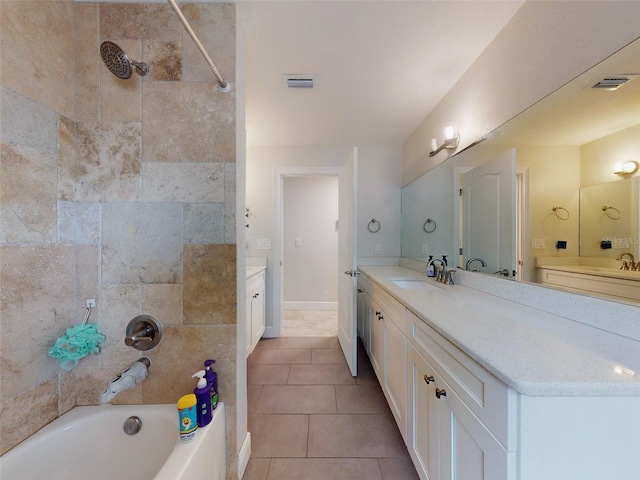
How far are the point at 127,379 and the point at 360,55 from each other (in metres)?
2.19

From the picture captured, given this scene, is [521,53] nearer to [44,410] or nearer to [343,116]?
[343,116]

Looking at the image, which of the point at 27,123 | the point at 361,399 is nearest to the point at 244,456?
the point at 361,399

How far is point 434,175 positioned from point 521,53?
1009mm

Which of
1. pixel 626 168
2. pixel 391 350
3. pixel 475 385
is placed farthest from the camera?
pixel 391 350

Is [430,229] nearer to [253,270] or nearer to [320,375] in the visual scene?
[320,375]

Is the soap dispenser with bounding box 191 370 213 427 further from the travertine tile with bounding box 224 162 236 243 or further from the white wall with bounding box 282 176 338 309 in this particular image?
the white wall with bounding box 282 176 338 309

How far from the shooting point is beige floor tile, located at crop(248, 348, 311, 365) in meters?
2.38

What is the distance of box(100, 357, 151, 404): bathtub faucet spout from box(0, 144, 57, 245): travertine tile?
69 centimetres

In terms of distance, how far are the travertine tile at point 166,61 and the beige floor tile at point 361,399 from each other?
7.54 feet

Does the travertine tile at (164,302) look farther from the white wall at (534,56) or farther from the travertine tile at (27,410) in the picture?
the white wall at (534,56)

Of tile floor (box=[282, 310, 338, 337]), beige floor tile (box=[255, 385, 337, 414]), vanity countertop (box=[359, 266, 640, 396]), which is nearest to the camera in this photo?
vanity countertop (box=[359, 266, 640, 396])

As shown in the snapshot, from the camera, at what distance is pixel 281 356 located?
249 centimetres

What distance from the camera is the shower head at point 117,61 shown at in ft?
3.36

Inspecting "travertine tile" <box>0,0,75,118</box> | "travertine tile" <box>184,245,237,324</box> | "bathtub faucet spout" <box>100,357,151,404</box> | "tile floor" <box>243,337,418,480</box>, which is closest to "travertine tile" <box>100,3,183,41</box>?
"travertine tile" <box>0,0,75,118</box>
